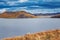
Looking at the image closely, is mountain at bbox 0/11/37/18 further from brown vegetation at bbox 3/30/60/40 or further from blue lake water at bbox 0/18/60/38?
brown vegetation at bbox 3/30/60/40

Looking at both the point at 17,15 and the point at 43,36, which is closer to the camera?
the point at 43,36

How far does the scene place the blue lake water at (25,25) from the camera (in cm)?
241

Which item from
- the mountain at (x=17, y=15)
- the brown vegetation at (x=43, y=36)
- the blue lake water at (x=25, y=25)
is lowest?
the brown vegetation at (x=43, y=36)

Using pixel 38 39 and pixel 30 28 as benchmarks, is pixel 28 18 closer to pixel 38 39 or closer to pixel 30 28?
pixel 30 28

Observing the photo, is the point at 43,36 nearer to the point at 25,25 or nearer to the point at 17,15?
the point at 25,25

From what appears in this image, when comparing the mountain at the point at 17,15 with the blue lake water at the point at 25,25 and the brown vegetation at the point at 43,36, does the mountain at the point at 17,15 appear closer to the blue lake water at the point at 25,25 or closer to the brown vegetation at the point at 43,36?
the blue lake water at the point at 25,25

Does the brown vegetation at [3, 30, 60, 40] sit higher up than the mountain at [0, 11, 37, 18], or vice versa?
the mountain at [0, 11, 37, 18]

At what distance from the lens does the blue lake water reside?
2.41 metres

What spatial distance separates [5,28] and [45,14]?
2.47 feet

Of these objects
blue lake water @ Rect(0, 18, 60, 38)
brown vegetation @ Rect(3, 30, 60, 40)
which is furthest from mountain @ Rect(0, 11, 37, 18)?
brown vegetation @ Rect(3, 30, 60, 40)

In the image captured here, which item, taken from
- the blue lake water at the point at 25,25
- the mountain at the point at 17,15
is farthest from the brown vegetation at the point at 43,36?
the mountain at the point at 17,15

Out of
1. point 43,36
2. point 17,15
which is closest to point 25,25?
point 17,15

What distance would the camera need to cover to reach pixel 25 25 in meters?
2.43

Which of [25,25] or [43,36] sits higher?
[25,25]
